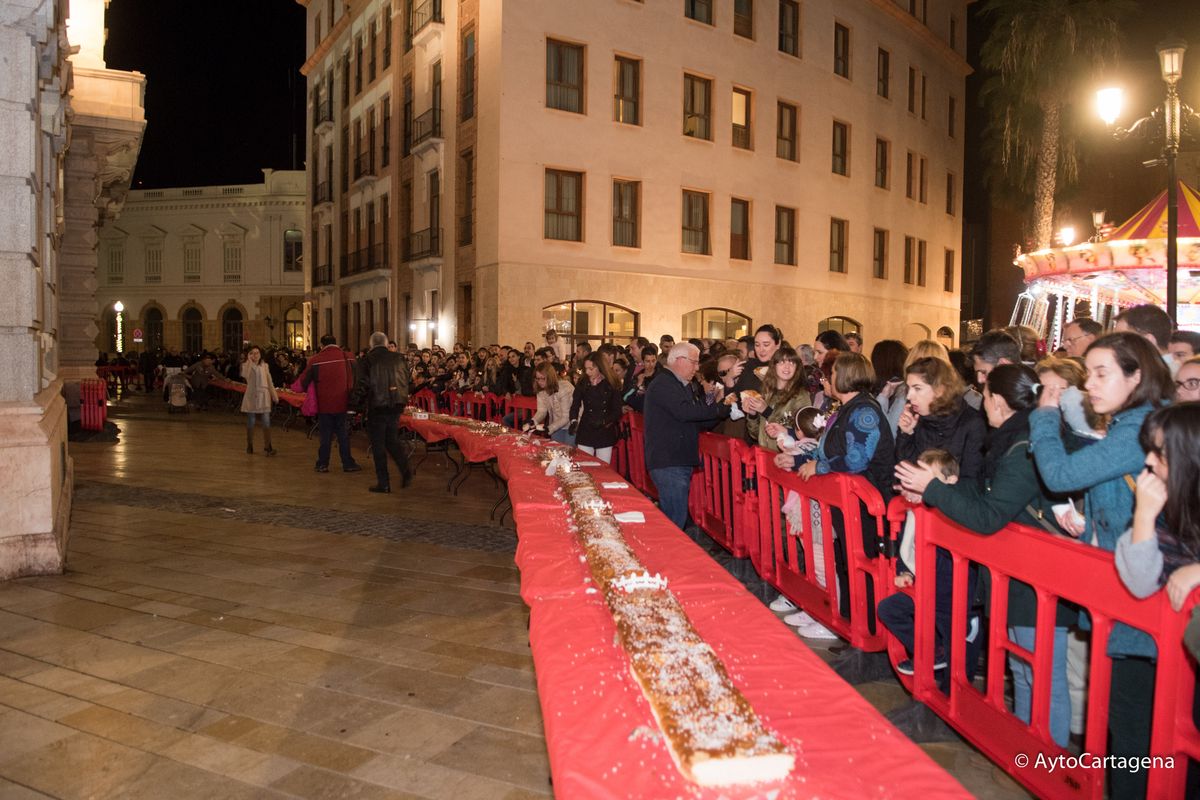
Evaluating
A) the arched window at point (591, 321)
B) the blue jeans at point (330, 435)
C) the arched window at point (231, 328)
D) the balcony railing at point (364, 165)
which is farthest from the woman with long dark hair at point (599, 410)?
the arched window at point (231, 328)

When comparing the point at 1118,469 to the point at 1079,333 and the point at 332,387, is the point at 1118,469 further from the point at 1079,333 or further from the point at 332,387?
the point at 332,387

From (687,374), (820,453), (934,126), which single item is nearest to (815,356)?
(687,374)

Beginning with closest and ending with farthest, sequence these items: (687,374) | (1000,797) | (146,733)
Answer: (1000,797)
(146,733)
(687,374)

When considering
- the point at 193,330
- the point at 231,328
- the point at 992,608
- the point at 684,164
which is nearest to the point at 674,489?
the point at 992,608

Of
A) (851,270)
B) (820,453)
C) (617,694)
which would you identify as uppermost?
(851,270)

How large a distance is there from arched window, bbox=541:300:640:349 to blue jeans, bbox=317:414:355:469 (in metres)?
10.5

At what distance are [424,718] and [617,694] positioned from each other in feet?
6.33

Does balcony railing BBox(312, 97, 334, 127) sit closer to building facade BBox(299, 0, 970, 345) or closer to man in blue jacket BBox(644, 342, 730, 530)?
building facade BBox(299, 0, 970, 345)

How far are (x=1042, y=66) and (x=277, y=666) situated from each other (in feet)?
92.9

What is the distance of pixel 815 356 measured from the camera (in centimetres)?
971

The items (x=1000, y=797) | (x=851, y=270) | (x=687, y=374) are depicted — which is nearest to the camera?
(x=1000, y=797)

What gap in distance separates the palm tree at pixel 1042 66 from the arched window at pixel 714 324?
30.9 ft

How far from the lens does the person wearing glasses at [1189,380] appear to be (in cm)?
491

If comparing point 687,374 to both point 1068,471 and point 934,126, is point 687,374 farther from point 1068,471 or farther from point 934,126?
point 934,126
